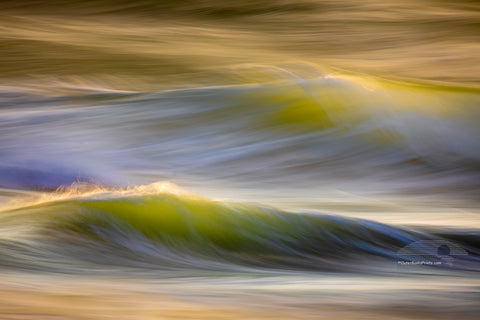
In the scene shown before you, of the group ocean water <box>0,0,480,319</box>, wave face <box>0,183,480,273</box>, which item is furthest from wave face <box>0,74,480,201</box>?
wave face <box>0,183,480,273</box>

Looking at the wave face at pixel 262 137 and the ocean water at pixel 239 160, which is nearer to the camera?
the ocean water at pixel 239 160

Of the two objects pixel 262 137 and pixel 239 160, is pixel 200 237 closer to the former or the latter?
pixel 239 160

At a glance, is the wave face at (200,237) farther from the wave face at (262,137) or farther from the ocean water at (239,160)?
the wave face at (262,137)

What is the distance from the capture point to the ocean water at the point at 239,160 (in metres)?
2.19

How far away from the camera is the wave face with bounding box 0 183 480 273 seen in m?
2.70

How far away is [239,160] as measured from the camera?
529 centimetres

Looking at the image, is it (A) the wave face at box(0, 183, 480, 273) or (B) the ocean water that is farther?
(A) the wave face at box(0, 183, 480, 273)

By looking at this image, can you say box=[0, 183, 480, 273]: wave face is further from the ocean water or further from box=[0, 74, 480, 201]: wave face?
box=[0, 74, 480, 201]: wave face

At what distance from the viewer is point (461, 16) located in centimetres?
980

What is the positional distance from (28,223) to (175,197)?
0.58 meters

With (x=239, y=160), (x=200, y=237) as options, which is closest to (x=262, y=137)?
(x=239, y=160)

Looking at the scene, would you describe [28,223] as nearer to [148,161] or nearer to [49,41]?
[148,161]

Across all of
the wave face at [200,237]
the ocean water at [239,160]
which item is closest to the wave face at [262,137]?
the ocean water at [239,160]

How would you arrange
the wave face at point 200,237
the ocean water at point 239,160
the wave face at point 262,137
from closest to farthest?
the ocean water at point 239,160 → the wave face at point 200,237 → the wave face at point 262,137
